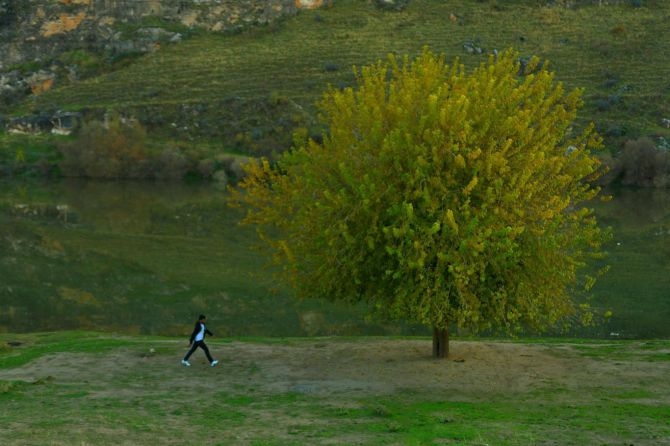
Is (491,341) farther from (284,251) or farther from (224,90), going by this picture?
(224,90)

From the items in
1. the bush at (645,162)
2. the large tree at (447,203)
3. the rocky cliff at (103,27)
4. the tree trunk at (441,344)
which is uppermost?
the rocky cliff at (103,27)

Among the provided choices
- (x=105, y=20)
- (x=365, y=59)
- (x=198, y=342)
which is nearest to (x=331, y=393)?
(x=198, y=342)

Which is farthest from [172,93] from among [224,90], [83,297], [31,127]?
[83,297]

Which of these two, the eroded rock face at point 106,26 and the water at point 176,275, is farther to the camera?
the eroded rock face at point 106,26

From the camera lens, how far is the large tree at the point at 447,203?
77.3 ft

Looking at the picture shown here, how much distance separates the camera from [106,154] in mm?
114812

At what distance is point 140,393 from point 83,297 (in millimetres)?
23711

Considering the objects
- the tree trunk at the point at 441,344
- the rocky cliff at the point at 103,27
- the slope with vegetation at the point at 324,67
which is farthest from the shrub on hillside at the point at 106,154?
the tree trunk at the point at 441,344

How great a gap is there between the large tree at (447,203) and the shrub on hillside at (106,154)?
92.4 meters

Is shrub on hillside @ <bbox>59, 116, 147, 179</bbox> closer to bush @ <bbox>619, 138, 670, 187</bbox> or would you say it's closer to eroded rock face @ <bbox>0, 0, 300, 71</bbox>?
eroded rock face @ <bbox>0, 0, 300, 71</bbox>

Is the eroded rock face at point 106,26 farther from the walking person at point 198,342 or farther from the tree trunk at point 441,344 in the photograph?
the tree trunk at point 441,344

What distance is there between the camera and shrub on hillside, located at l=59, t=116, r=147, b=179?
373 ft

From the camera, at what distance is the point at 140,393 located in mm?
22938

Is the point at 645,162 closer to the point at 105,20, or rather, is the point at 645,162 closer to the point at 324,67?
the point at 324,67
